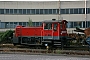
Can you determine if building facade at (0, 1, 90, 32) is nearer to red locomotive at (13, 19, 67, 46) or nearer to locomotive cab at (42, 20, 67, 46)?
red locomotive at (13, 19, 67, 46)

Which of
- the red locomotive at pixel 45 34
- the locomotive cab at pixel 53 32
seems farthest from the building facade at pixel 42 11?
the locomotive cab at pixel 53 32

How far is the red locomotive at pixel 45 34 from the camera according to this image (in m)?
26.2

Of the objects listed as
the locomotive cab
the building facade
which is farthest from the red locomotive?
the building facade

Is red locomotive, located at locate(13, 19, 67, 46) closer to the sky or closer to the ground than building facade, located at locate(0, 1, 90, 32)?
closer to the ground

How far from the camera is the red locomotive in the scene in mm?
26250

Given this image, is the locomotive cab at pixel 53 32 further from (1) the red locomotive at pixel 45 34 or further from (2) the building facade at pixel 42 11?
(2) the building facade at pixel 42 11

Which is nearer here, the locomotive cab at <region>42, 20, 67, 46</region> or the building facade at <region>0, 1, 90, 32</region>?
the locomotive cab at <region>42, 20, 67, 46</region>

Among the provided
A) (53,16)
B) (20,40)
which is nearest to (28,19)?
(53,16)

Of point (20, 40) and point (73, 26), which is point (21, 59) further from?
point (73, 26)

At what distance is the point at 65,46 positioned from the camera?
27203mm

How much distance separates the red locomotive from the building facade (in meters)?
22.8

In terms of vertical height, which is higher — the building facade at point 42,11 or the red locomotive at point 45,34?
the building facade at point 42,11

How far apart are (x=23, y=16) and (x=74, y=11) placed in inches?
413

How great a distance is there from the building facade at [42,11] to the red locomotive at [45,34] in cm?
2284
